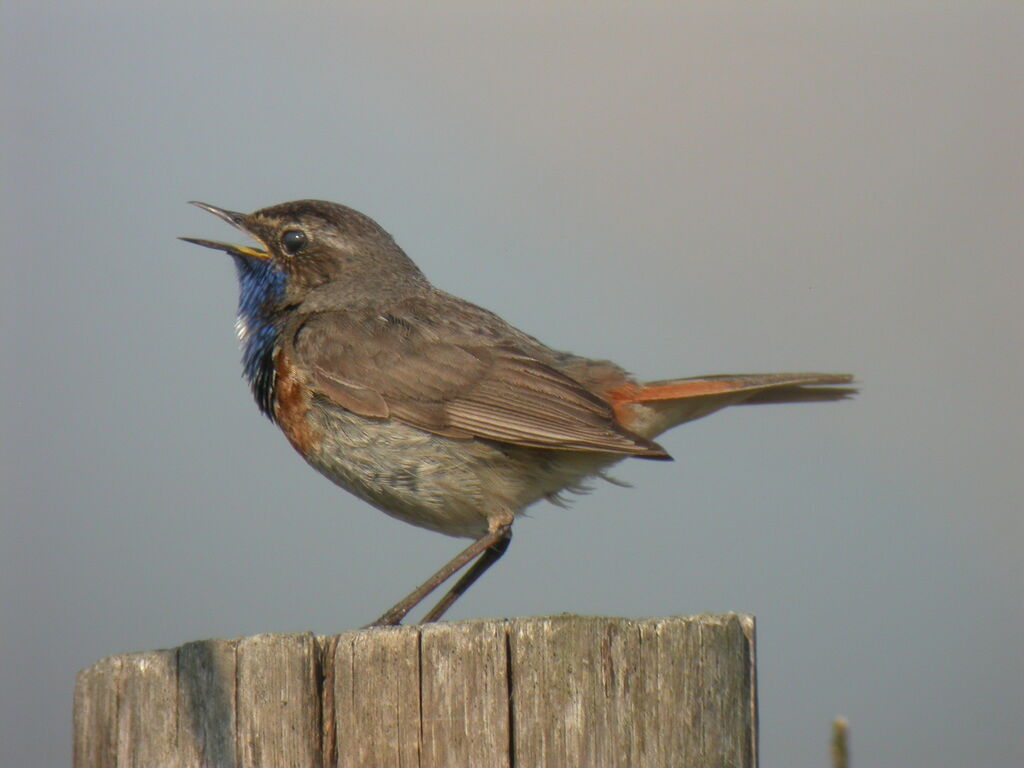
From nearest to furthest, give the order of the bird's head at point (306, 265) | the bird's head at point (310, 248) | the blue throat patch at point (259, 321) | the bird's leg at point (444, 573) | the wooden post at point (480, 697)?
the wooden post at point (480, 697)
the bird's leg at point (444, 573)
the blue throat patch at point (259, 321)
the bird's head at point (306, 265)
the bird's head at point (310, 248)

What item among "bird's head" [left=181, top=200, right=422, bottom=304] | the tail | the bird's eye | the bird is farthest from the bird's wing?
the bird's eye

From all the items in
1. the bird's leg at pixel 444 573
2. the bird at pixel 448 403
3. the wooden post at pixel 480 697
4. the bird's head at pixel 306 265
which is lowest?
the wooden post at pixel 480 697

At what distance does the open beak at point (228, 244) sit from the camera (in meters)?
6.82

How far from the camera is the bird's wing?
19.2 feet

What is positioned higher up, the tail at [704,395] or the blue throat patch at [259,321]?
the blue throat patch at [259,321]

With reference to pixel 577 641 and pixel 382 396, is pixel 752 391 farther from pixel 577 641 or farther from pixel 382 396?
pixel 577 641

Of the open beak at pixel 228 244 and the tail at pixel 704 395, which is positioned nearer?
the tail at pixel 704 395

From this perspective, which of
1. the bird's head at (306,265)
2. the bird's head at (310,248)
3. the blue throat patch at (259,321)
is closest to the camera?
the blue throat patch at (259,321)

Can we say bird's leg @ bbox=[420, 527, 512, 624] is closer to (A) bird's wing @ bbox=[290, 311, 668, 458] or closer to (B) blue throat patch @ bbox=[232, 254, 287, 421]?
(A) bird's wing @ bbox=[290, 311, 668, 458]

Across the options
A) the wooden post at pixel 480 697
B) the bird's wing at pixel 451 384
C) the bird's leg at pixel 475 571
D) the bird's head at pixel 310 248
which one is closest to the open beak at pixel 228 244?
the bird's head at pixel 310 248

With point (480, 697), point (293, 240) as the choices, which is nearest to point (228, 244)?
point (293, 240)

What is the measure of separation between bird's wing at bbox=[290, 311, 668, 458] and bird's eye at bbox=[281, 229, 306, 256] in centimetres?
61

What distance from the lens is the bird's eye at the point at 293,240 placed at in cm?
687

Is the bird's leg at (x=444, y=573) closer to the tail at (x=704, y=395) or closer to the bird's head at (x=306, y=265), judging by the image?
the tail at (x=704, y=395)
